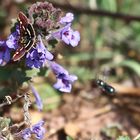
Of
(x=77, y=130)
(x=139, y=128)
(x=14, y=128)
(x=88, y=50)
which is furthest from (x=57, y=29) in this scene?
(x=88, y=50)

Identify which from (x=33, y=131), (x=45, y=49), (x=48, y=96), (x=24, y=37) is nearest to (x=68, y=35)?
(x=45, y=49)

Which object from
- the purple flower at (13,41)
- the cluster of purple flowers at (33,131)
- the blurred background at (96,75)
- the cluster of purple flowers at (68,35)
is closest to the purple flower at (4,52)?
the purple flower at (13,41)

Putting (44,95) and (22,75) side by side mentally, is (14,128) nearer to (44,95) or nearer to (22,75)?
(22,75)

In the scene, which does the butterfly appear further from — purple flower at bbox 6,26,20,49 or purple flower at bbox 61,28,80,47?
purple flower at bbox 61,28,80,47

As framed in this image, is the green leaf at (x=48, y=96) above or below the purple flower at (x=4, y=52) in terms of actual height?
below

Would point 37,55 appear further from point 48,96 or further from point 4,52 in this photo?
point 48,96

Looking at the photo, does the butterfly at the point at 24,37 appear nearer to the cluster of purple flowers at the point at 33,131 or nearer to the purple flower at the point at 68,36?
the purple flower at the point at 68,36
